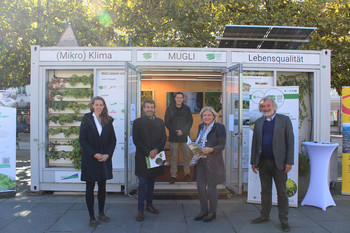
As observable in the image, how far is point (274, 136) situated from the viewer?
3.72m

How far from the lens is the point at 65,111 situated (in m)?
5.48

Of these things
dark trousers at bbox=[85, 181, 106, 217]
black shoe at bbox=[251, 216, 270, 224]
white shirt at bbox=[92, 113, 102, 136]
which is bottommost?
black shoe at bbox=[251, 216, 270, 224]

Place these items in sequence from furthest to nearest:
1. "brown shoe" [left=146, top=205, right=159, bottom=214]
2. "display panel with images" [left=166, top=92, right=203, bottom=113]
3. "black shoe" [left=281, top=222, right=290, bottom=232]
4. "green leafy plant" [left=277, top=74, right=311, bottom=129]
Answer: "display panel with images" [left=166, top=92, right=203, bottom=113]
"green leafy plant" [left=277, top=74, right=311, bottom=129]
"brown shoe" [left=146, top=205, right=159, bottom=214]
"black shoe" [left=281, top=222, right=290, bottom=232]

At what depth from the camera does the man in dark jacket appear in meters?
4.01

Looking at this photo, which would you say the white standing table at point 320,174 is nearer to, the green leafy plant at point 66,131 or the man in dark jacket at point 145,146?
the man in dark jacket at point 145,146

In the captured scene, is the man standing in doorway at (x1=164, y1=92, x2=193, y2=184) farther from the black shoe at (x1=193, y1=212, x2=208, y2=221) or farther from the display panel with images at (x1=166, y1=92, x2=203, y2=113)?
the display panel with images at (x1=166, y1=92, x2=203, y2=113)

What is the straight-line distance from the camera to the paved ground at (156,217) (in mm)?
3746

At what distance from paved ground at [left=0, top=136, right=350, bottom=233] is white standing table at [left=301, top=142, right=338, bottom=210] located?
5.9 inches

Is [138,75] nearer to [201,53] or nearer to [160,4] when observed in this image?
[201,53]

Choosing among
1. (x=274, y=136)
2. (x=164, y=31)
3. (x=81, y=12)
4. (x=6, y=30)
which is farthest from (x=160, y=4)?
(x=274, y=136)

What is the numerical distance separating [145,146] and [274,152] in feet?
6.20

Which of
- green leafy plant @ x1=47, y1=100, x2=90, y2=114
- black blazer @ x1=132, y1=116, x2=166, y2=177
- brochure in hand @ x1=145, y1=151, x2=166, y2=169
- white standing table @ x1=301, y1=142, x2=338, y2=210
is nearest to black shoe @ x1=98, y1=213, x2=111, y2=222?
black blazer @ x1=132, y1=116, x2=166, y2=177

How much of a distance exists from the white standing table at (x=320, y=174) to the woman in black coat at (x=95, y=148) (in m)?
3.45

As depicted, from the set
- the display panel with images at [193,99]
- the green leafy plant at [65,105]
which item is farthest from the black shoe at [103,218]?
the display panel with images at [193,99]
